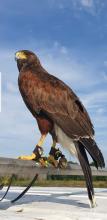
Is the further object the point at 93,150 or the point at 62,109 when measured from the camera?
the point at 62,109

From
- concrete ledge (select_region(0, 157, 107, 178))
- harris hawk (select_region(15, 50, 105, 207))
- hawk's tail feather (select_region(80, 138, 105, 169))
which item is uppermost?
harris hawk (select_region(15, 50, 105, 207))

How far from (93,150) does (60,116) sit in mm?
566

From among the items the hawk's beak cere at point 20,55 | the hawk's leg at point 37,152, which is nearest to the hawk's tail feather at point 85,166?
the hawk's leg at point 37,152

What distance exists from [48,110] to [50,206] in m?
1.38

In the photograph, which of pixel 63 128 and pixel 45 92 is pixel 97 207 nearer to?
pixel 63 128

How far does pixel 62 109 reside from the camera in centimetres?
546

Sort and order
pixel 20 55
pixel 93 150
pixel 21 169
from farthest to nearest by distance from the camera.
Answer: pixel 20 55, pixel 93 150, pixel 21 169

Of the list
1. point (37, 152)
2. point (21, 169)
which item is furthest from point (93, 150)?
point (21, 169)

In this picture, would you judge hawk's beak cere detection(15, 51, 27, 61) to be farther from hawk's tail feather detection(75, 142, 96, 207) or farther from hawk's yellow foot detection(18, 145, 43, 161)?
hawk's tail feather detection(75, 142, 96, 207)

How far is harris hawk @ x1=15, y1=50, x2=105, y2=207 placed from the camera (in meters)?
5.36

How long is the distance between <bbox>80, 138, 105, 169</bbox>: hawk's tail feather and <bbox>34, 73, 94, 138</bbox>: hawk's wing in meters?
0.08

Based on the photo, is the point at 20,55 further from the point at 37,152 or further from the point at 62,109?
the point at 37,152

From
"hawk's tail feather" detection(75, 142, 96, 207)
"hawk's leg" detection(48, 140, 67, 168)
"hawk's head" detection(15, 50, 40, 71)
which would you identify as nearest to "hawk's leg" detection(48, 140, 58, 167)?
"hawk's leg" detection(48, 140, 67, 168)

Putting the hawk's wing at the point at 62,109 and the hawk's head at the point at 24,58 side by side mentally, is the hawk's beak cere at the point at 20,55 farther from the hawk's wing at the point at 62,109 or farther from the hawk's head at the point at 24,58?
the hawk's wing at the point at 62,109
